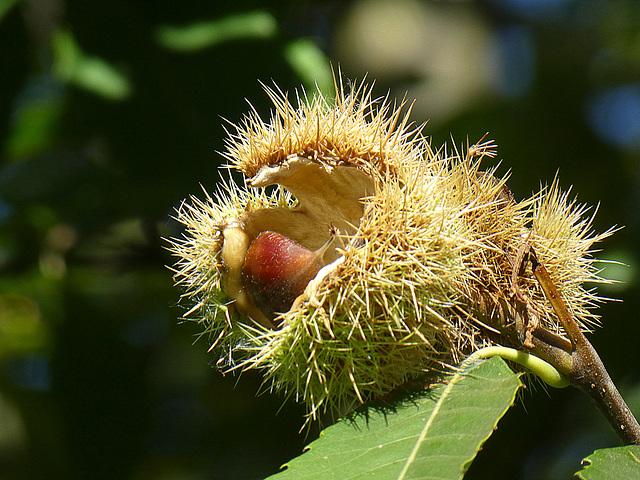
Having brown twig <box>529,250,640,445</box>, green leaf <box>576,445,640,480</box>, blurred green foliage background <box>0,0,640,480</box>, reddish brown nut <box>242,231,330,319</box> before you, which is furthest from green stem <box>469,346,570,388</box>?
blurred green foliage background <box>0,0,640,480</box>

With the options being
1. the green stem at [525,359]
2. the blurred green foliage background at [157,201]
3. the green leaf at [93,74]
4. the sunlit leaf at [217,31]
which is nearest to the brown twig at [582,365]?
the green stem at [525,359]

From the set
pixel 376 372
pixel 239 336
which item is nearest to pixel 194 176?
pixel 239 336

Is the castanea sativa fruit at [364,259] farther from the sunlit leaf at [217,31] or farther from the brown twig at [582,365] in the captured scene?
the sunlit leaf at [217,31]

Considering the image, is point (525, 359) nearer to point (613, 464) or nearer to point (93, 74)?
point (613, 464)

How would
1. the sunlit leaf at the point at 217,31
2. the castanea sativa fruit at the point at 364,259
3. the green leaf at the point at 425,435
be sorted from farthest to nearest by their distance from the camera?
1. the sunlit leaf at the point at 217,31
2. the castanea sativa fruit at the point at 364,259
3. the green leaf at the point at 425,435

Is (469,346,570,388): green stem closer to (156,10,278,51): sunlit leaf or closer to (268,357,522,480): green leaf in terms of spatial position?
(268,357,522,480): green leaf

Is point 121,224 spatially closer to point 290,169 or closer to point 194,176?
point 194,176
